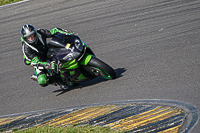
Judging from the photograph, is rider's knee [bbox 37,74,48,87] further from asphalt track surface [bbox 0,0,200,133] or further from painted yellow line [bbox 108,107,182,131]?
painted yellow line [bbox 108,107,182,131]

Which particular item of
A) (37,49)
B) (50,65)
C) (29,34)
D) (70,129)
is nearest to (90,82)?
(50,65)

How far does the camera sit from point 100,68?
7.69 meters

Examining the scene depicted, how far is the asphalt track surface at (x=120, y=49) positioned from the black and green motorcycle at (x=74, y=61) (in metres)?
0.34

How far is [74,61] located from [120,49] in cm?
234

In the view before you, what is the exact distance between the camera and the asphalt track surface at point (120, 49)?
744 centimetres

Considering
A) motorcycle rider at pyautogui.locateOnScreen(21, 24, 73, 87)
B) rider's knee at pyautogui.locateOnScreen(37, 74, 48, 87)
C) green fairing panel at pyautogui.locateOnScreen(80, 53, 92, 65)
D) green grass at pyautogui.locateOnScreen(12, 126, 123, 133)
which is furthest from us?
rider's knee at pyautogui.locateOnScreen(37, 74, 48, 87)

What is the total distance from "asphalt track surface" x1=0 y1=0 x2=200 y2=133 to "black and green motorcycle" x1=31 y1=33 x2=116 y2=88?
1.12ft

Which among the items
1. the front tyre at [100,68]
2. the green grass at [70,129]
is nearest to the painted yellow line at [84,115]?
the green grass at [70,129]

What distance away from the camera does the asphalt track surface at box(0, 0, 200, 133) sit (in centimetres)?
744

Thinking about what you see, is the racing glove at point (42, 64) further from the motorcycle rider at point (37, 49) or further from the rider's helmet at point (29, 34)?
the rider's helmet at point (29, 34)

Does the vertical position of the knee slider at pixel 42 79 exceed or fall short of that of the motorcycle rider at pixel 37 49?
it falls short

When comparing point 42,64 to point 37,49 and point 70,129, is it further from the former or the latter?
point 70,129

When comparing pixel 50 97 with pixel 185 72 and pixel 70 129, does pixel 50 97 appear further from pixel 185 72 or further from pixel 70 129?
pixel 185 72

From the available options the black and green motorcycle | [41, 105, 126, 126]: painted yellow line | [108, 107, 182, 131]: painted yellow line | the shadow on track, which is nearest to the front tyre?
the black and green motorcycle
